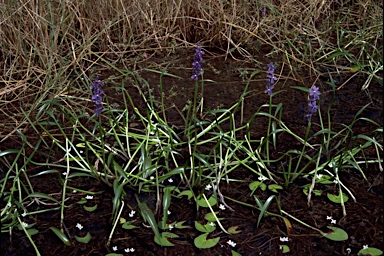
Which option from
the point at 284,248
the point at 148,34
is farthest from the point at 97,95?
the point at 148,34

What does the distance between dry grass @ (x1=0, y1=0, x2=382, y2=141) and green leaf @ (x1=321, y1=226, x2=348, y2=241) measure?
1.30m

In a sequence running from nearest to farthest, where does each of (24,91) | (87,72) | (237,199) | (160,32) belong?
(237,199)
(24,91)
(87,72)
(160,32)

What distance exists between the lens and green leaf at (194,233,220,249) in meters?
2.04

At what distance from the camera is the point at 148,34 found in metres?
3.62

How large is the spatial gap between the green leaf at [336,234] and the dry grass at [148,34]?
130 cm

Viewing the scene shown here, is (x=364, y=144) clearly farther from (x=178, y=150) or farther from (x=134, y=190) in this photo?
(x=134, y=190)

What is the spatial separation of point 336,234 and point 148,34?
1973mm

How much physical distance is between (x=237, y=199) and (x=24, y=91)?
4.65ft

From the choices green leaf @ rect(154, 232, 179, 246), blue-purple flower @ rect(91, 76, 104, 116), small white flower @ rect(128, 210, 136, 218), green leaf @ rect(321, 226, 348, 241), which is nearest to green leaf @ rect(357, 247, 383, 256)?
green leaf @ rect(321, 226, 348, 241)

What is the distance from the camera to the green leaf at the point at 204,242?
2.04 meters

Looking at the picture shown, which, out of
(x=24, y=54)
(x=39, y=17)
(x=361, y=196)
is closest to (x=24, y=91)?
(x=24, y=54)

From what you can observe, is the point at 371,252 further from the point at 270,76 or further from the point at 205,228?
the point at 270,76

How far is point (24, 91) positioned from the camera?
3.09 metres

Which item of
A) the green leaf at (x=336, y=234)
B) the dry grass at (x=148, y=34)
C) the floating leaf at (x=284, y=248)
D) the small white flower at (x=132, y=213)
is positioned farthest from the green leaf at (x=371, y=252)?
the dry grass at (x=148, y=34)
